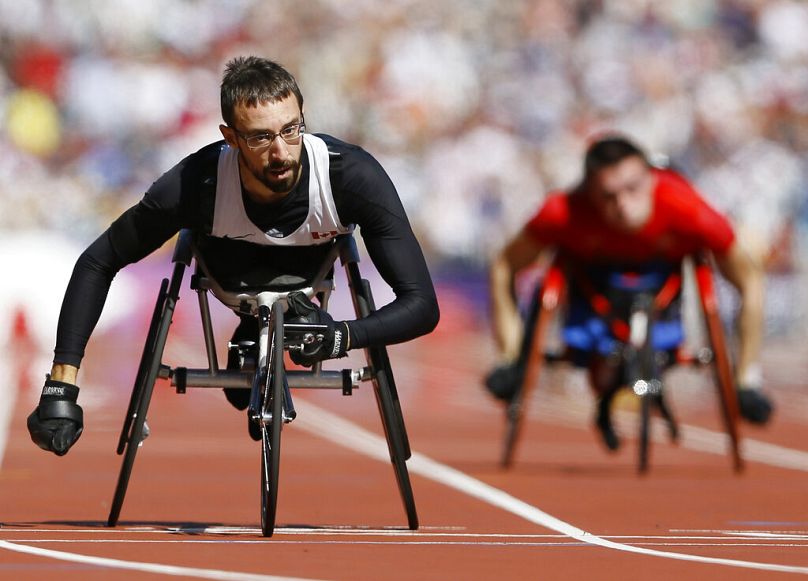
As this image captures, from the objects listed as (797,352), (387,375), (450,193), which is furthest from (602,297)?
(450,193)

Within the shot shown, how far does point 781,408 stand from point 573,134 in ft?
39.8

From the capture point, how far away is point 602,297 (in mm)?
11508

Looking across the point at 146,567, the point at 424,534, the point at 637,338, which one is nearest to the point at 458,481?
the point at 637,338

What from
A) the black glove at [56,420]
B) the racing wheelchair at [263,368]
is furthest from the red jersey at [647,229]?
the black glove at [56,420]

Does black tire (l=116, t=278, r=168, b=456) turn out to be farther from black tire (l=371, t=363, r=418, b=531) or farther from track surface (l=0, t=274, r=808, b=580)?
black tire (l=371, t=363, r=418, b=531)

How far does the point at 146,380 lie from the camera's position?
23.3 feet

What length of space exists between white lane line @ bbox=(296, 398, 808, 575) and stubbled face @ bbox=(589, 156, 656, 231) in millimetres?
1662

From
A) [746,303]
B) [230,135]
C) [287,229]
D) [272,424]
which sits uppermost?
[746,303]

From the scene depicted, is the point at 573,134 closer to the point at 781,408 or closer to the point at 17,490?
the point at 781,408

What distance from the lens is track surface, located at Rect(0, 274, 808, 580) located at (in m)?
6.03

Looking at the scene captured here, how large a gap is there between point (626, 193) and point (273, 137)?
4537 mm

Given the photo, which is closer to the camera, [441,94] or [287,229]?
[287,229]

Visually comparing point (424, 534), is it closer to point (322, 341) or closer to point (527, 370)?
point (322, 341)

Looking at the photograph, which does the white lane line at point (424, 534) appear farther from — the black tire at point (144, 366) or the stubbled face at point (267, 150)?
the stubbled face at point (267, 150)
